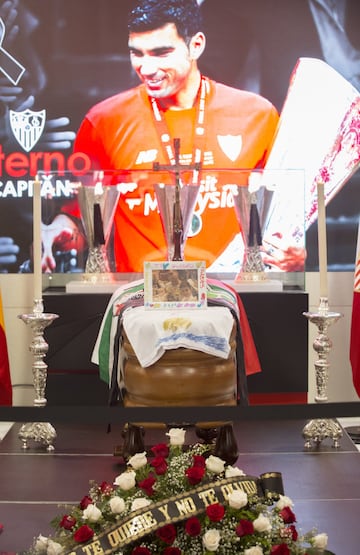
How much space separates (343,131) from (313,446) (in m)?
2.31

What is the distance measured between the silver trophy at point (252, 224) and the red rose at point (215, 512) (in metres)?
3.34

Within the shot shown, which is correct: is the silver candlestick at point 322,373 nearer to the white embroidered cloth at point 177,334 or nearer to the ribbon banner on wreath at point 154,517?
the white embroidered cloth at point 177,334

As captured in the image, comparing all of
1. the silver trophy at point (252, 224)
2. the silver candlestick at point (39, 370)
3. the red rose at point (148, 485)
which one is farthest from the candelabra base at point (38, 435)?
the red rose at point (148, 485)

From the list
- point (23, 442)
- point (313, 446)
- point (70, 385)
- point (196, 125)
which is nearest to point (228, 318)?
point (313, 446)

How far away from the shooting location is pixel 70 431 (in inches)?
187

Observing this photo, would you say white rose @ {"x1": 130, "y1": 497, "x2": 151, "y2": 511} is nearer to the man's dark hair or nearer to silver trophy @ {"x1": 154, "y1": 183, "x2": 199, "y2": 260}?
silver trophy @ {"x1": 154, "y1": 183, "x2": 199, "y2": 260}

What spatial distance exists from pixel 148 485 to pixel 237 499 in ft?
0.62

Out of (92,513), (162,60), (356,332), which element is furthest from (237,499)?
(162,60)

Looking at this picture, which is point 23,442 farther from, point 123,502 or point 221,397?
point 123,502

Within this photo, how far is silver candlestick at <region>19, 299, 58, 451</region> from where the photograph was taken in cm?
416

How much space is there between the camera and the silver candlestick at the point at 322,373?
420cm

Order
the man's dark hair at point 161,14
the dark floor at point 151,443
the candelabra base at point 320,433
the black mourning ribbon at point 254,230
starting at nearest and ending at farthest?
the dark floor at point 151,443
the candelabra base at point 320,433
the black mourning ribbon at point 254,230
the man's dark hair at point 161,14

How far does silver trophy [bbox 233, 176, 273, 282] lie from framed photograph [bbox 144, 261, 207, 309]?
1115 millimetres

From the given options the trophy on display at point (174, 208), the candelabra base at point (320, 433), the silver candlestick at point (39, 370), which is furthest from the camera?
the trophy on display at point (174, 208)
